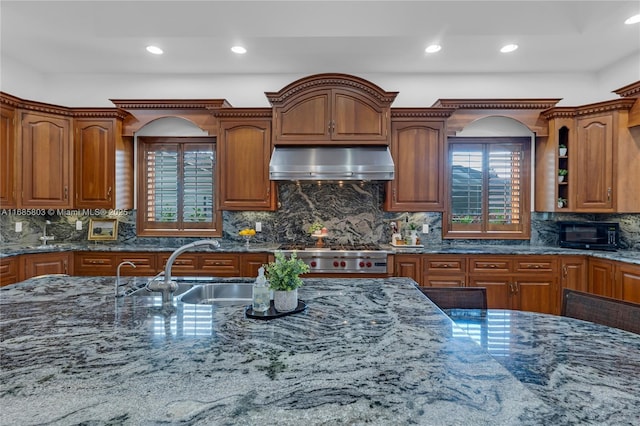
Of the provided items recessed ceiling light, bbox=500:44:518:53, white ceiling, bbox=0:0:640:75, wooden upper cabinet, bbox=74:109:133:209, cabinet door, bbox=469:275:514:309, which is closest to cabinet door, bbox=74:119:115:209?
wooden upper cabinet, bbox=74:109:133:209

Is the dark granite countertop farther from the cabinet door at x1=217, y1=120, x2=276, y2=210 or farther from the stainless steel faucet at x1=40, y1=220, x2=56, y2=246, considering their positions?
the cabinet door at x1=217, y1=120, x2=276, y2=210

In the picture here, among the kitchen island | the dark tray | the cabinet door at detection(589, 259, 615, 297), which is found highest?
the dark tray

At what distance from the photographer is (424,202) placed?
3805 mm

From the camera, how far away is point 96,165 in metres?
3.86

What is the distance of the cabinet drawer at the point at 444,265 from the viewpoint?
3.52 m

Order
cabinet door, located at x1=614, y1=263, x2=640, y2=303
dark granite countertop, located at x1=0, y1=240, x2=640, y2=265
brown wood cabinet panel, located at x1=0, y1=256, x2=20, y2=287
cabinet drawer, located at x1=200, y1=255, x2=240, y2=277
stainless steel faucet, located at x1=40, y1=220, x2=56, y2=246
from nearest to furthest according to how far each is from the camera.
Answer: cabinet door, located at x1=614, y1=263, x2=640, y2=303 < brown wood cabinet panel, located at x1=0, y1=256, x2=20, y2=287 < dark granite countertop, located at x1=0, y1=240, x2=640, y2=265 < cabinet drawer, located at x1=200, y1=255, x2=240, y2=277 < stainless steel faucet, located at x1=40, y1=220, x2=56, y2=246

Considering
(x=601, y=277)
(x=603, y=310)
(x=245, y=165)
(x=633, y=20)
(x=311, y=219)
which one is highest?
(x=633, y=20)

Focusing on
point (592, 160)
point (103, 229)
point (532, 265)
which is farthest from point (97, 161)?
point (592, 160)

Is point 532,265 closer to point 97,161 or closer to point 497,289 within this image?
point 497,289

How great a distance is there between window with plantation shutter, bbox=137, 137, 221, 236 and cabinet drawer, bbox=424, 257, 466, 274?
8.94 ft

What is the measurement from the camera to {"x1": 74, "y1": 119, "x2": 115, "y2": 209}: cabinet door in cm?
386

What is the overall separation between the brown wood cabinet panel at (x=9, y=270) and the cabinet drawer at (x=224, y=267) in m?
1.83

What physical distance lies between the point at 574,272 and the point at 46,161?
608cm

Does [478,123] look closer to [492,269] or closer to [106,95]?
[492,269]
